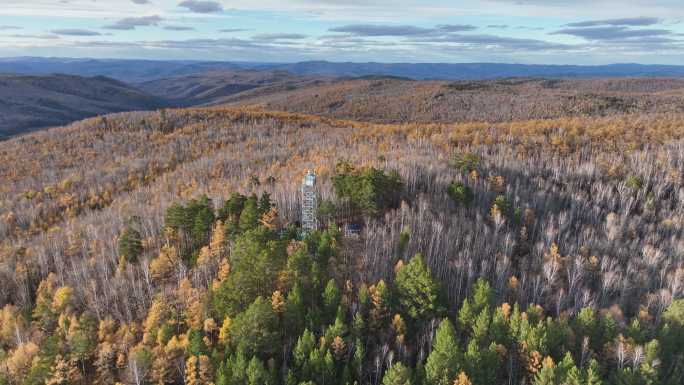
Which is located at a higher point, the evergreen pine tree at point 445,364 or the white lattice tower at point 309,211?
the white lattice tower at point 309,211

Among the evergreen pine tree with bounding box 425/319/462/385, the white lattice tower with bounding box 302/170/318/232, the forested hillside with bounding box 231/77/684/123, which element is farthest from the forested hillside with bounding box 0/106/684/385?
the forested hillside with bounding box 231/77/684/123

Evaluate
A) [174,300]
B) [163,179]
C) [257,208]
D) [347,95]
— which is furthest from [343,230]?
[347,95]

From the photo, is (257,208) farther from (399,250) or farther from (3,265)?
(3,265)

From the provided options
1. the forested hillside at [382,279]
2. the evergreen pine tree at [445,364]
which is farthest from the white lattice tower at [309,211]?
the evergreen pine tree at [445,364]

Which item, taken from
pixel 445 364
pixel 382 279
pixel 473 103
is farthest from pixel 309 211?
pixel 473 103

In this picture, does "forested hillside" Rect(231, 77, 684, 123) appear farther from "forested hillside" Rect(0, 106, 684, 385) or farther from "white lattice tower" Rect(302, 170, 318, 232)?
"white lattice tower" Rect(302, 170, 318, 232)

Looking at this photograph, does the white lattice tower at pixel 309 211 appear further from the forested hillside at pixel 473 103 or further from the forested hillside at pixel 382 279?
the forested hillside at pixel 473 103

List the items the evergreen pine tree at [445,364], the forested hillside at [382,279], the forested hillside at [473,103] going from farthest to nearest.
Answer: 1. the forested hillside at [473,103]
2. the forested hillside at [382,279]
3. the evergreen pine tree at [445,364]

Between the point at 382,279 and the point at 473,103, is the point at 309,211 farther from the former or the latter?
the point at 473,103
